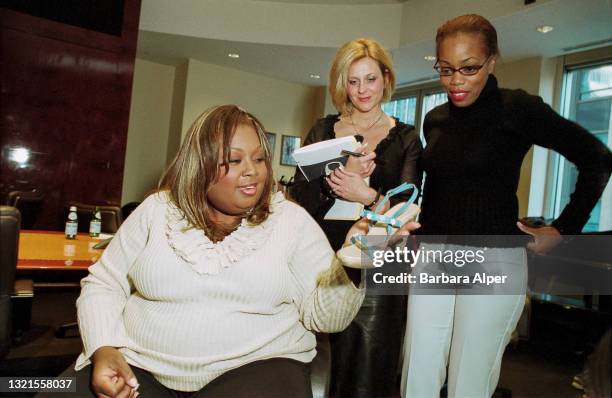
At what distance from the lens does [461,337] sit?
4.48 ft

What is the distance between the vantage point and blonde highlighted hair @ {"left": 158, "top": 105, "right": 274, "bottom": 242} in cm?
132

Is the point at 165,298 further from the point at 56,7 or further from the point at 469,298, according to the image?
the point at 56,7

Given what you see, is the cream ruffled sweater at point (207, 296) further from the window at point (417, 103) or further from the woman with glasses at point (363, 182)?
the window at point (417, 103)

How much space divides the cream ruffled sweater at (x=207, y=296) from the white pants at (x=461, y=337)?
9.9 inches

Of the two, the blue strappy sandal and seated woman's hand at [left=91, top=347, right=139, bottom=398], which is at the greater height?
the blue strappy sandal

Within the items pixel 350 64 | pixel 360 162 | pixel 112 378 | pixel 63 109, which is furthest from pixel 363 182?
pixel 63 109

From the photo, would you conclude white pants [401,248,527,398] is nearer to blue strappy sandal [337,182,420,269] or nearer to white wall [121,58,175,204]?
blue strappy sandal [337,182,420,269]

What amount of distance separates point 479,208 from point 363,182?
0.37 meters

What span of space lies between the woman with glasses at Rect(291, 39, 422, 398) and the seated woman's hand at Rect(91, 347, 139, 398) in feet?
2.25

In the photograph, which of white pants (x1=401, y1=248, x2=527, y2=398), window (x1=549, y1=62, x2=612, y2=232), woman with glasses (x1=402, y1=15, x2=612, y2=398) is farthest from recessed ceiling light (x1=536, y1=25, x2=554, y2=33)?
white pants (x1=401, y1=248, x2=527, y2=398)

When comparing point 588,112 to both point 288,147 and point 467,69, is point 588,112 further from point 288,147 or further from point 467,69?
point 467,69

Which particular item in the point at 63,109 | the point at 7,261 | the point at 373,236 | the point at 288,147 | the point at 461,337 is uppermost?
the point at 288,147

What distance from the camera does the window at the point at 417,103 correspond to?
768cm

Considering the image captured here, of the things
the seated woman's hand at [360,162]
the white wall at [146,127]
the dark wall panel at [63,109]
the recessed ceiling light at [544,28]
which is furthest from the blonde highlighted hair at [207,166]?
the white wall at [146,127]
